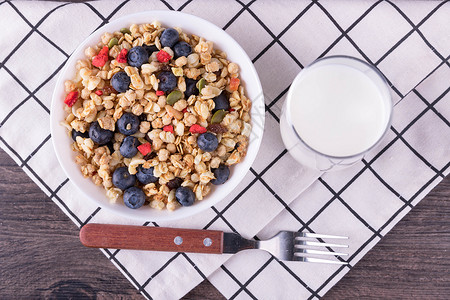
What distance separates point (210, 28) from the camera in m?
0.88

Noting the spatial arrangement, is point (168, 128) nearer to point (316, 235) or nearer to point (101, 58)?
point (101, 58)

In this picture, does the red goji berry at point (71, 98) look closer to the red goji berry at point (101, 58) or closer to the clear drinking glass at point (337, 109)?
the red goji berry at point (101, 58)

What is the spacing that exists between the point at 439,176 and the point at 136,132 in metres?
0.63

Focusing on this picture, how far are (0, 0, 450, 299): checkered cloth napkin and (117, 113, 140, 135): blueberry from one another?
0.22m

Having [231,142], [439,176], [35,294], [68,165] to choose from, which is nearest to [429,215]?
[439,176]

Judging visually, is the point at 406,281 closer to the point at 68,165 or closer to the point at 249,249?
the point at 249,249

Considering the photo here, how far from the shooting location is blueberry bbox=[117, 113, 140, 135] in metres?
0.84

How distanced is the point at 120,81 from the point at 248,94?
0.77 feet

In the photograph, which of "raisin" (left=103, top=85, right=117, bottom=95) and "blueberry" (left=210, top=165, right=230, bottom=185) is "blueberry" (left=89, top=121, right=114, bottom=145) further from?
"blueberry" (left=210, top=165, right=230, bottom=185)

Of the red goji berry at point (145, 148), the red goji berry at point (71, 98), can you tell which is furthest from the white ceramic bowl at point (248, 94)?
the red goji berry at point (145, 148)

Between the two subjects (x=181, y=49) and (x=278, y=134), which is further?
(x=278, y=134)

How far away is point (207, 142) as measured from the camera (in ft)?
2.76

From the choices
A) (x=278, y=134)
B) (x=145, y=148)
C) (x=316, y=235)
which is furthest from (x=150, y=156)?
(x=316, y=235)

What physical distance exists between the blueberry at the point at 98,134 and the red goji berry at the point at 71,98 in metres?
0.06
